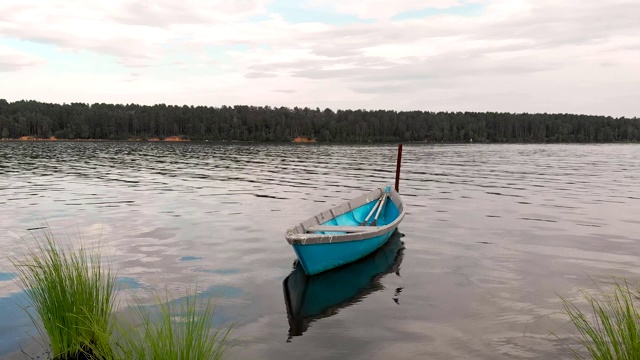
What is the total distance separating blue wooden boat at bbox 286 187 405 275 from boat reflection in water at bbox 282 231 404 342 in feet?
→ 1.10

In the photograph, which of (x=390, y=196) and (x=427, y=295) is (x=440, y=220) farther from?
(x=427, y=295)

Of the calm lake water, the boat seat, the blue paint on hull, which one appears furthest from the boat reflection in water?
the boat seat

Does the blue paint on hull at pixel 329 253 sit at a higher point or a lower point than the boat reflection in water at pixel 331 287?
higher

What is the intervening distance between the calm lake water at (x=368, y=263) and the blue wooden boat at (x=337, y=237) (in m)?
0.49

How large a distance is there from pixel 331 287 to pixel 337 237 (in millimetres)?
1554

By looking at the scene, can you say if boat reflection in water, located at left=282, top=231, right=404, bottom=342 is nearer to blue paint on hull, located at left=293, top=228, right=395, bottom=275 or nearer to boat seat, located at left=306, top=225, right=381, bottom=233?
blue paint on hull, located at left=293, top=228, right=395, bottom=275

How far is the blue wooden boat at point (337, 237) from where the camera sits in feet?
47.0

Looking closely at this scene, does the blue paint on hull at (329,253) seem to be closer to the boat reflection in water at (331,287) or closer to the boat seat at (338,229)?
the boat reflection in water at (331,287)

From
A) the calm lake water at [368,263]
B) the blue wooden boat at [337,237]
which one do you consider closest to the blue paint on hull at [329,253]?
the blue wooden boat at [337,237]

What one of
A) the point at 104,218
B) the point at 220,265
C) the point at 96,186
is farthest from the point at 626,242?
the point at 96,186

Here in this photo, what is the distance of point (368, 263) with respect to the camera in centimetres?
1673

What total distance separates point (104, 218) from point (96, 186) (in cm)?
1584

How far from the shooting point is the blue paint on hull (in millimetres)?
14383

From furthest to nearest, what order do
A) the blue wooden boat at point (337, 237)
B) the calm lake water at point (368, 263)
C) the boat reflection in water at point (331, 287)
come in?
1. the blue wooden boat at point (337, 237)
2. the boat reflection in water at point (331, 287)
3. the calm lake water at point (368, 263)
